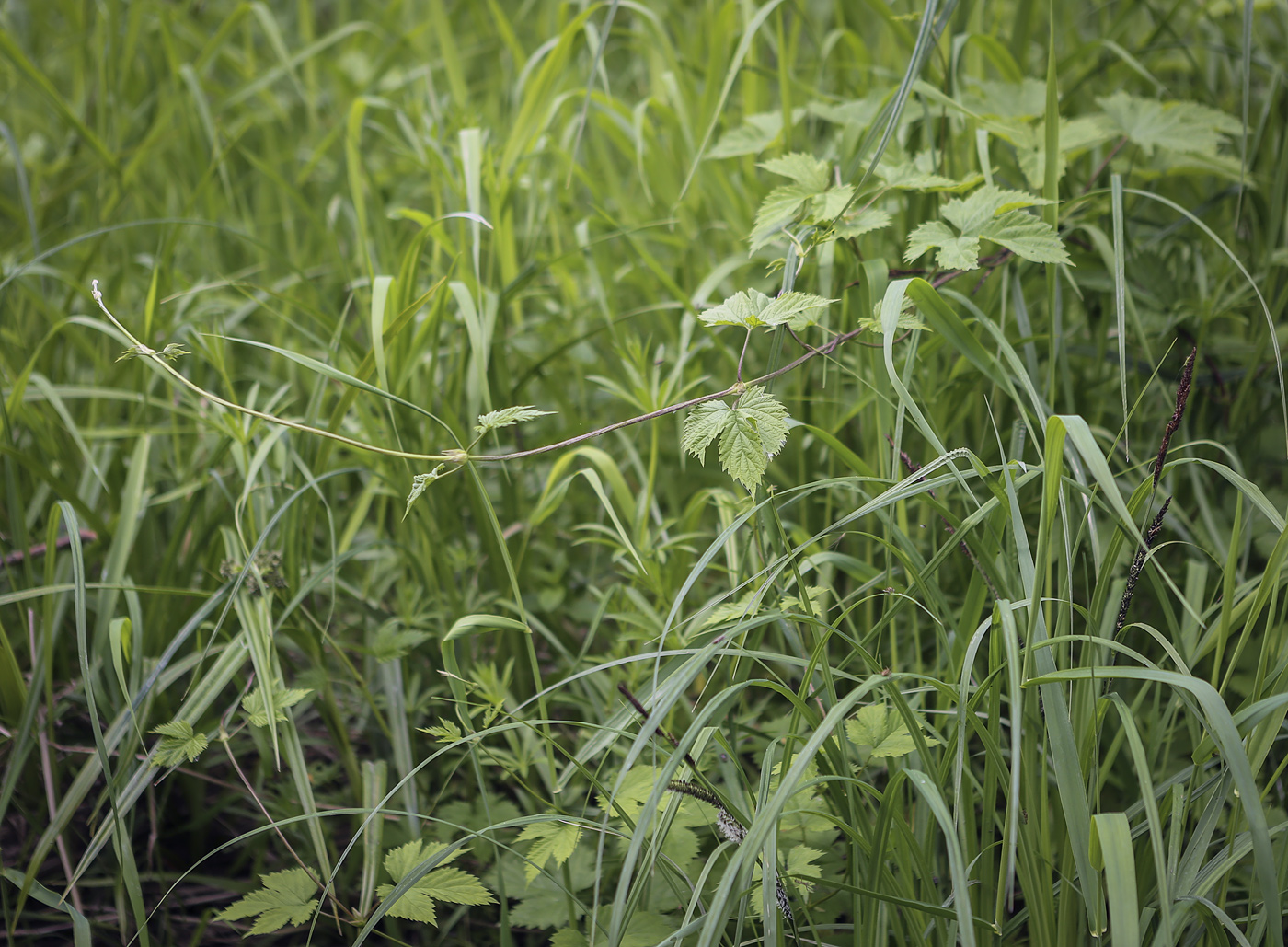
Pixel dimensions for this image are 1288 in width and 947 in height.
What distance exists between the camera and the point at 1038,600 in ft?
2.64

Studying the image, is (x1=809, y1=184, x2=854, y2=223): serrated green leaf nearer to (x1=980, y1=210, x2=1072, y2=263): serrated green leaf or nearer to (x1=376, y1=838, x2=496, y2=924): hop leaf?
(x1=980, y1=210, x2=1072, y2=263): serrated green leaf

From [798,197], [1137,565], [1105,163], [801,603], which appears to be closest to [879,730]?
[801,603]

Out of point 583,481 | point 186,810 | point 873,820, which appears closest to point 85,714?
point 186,810

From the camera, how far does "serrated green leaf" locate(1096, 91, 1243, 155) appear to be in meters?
1.31

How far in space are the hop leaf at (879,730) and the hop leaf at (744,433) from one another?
354mm

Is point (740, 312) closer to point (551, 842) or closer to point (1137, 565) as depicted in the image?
point (1137, 565)

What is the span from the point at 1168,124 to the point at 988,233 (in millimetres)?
592

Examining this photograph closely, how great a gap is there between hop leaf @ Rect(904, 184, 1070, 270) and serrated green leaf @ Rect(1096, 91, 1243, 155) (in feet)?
1.46

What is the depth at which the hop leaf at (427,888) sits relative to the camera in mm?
915

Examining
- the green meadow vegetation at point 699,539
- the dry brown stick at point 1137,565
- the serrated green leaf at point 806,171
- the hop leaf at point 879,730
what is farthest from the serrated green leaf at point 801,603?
the serrated green leaf at point 806,171

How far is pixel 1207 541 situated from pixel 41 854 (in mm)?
1763

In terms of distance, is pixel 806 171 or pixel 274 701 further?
pixel 806 171

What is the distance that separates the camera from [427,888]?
95 cm

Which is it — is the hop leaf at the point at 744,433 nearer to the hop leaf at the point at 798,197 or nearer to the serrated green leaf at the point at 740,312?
the serrated green leaf at the point at 740,312
